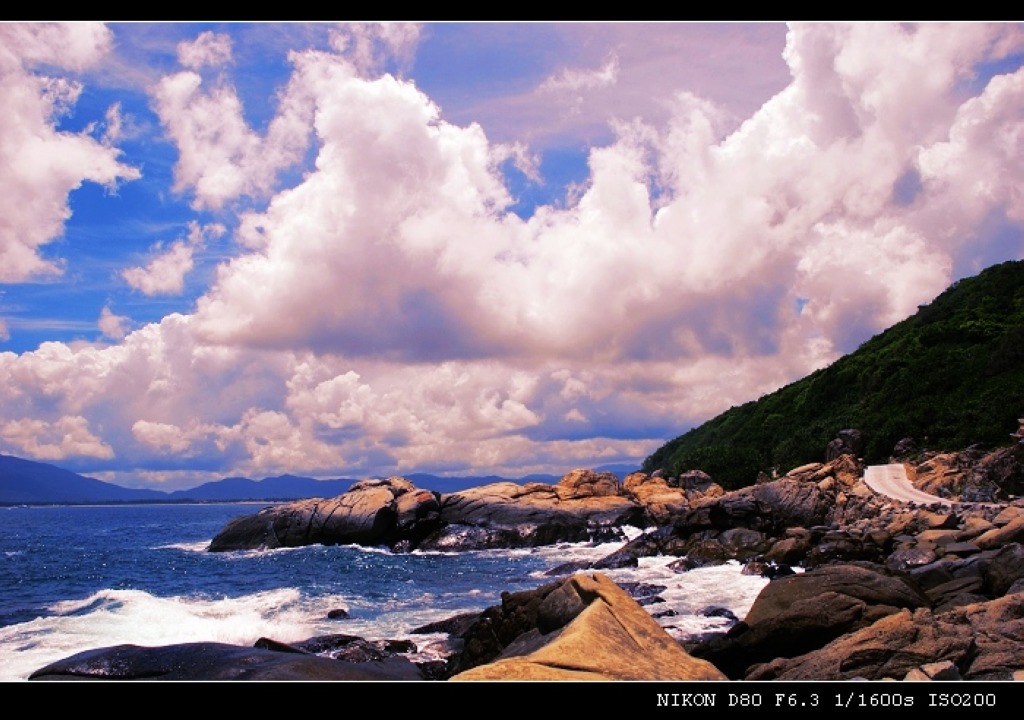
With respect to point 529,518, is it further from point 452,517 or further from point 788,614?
point 788,614

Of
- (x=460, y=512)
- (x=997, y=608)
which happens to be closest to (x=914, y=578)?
(x=997, y=608)

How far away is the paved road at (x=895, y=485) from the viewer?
119 ft

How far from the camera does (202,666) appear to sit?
38.5 ft

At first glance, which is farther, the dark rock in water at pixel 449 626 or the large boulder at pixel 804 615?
the dark rock in water at pixel 449 626

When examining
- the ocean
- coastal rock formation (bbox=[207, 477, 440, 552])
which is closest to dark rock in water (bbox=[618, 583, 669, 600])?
the ocean

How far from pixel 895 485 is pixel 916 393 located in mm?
23872

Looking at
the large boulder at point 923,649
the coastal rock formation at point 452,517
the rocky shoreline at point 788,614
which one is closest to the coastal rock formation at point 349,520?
the coastal rock formation at point 452,517

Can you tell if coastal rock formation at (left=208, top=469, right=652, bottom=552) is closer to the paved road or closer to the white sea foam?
the paved road

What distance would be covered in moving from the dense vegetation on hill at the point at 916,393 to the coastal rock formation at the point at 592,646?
42.9m

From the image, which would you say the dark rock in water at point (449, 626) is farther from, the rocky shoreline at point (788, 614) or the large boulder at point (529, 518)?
the large boulder at point (529, 518)

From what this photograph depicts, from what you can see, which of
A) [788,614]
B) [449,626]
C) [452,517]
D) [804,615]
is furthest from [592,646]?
[452,517]

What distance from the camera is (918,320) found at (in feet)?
280

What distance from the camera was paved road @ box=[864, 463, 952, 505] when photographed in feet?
119

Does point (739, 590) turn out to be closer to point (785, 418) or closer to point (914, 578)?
point (914, 578)
